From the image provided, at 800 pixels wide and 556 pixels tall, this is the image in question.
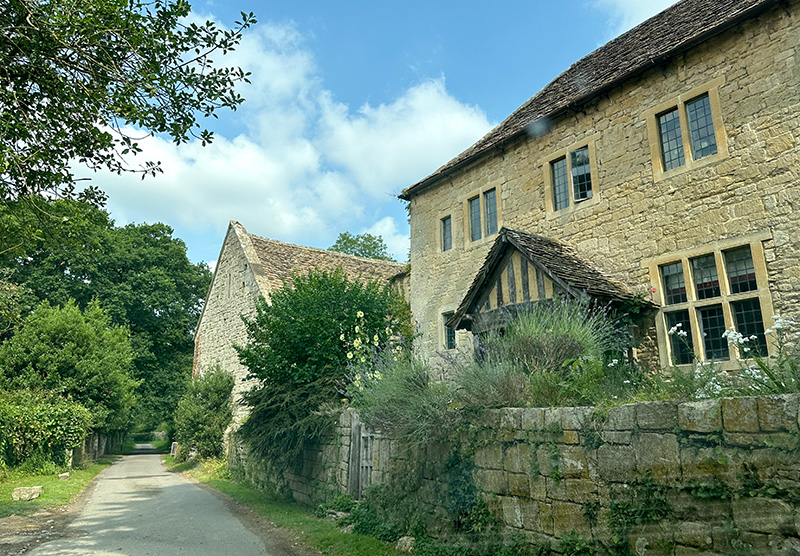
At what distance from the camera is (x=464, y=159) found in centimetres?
1392

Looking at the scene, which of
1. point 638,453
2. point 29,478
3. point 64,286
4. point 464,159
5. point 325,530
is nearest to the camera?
point 638,453

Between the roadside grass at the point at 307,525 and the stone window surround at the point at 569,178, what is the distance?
7.76m

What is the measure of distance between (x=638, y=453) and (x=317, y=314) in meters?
8.05

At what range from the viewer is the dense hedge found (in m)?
15.1

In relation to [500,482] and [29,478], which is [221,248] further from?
[500,482]

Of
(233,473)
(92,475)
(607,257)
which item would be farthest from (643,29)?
(92,475)

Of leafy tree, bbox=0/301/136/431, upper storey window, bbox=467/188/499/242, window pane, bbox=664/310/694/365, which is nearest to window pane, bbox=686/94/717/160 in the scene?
window pane, bbox=664/310/694/365

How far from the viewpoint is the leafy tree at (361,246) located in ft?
156

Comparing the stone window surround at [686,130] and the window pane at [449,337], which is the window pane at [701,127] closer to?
the stone window surround at [686,130]

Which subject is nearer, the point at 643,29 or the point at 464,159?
the point at 643,29

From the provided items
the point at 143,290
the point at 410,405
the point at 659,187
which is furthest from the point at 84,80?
the point at 143,290

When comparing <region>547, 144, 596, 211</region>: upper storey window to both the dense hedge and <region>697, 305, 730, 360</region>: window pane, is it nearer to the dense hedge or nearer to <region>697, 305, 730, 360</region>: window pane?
<region>697, 305, 730, 360</region>: window pane

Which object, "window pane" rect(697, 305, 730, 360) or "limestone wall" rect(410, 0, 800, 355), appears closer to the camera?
"limestone wall" rect(410, 0, 800, 355)

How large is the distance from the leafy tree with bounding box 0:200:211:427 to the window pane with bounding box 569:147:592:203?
2548 cm
